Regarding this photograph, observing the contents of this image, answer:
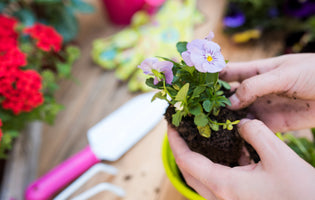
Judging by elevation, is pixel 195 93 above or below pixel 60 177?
above

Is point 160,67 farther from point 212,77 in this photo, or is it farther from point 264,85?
point 264,85

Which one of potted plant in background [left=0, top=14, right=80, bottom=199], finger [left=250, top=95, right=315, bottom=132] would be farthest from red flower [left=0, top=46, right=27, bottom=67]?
finger [left=250, top=95, right=315, bottom=132]

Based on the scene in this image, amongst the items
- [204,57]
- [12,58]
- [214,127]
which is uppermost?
[12,58]

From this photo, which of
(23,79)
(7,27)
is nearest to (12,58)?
(23,79)

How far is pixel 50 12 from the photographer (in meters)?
0.95

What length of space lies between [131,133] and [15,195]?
33 centimetres

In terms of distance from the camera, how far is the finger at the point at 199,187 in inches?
19.1

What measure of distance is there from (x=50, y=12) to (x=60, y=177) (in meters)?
0.62

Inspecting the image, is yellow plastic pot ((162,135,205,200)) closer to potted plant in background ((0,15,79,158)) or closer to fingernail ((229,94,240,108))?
fingernail ((229,94,240,108))

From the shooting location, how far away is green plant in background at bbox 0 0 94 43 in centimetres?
90

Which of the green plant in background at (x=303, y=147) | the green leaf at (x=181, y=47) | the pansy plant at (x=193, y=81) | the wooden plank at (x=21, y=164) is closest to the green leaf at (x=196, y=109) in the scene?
the pansy plant at (x=193, y=81)

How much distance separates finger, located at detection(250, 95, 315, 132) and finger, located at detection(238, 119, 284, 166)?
15 cm

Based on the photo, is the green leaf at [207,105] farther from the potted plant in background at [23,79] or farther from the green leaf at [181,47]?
the potted plant in background at [23,79]

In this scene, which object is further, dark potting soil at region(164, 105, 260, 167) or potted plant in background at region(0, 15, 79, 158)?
potted plant in background at region(0, 15, 79, 158)
